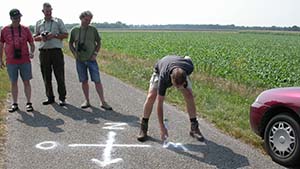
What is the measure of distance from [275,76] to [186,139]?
9081 millimetres

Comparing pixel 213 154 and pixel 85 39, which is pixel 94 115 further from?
pixel 213 154

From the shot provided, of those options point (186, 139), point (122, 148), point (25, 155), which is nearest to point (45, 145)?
point (25, 155)

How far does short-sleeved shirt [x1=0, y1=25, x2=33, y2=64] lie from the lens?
706 centimetres

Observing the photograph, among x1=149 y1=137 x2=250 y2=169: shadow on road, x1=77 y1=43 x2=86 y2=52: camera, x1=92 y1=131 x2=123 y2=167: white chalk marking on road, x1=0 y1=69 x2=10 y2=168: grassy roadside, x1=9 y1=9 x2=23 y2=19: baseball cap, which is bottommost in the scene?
x1=0 y1=69 x2=10 y2=168: grassy roadside

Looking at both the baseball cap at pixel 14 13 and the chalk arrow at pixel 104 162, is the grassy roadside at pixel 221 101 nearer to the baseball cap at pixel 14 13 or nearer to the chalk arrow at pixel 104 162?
the chalk arrow at pixel 104 162

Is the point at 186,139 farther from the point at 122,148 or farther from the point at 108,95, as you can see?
the point at 108,95

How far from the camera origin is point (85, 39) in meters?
7.54

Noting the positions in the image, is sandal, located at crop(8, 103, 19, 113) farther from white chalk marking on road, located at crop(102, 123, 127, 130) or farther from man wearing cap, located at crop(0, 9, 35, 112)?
white chalk marking on road, located at crop(102, 123, 127, 130)

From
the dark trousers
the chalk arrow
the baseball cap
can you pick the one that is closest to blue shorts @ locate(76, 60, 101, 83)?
the dark trousers

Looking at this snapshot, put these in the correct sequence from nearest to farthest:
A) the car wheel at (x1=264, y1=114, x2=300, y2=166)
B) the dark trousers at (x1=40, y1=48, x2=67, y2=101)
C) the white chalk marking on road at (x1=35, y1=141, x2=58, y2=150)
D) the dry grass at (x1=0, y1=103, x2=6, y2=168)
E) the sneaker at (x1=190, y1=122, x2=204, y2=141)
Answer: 1. the car wheel at (x1=264, y1=114, x2=300, y2=166)
2. the dry grass at (x1=0, y1=103, x2=6, y2=168)
3. the white chalk marking on road at (x1=35, y1=141, x2=58, y2=150)
4. the sneaker at (x1=190, y1=122, x2=204, y2=141)
5. the dark trousers at (x1=40, y1=48, x2=67, y2=101)

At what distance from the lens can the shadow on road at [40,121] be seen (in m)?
6.24

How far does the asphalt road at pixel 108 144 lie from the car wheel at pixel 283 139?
5.4 inches

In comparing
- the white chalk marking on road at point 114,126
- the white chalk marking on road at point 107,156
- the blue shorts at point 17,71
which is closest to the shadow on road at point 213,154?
the white chalk marking on road at point 107,156

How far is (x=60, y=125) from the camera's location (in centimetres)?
638
